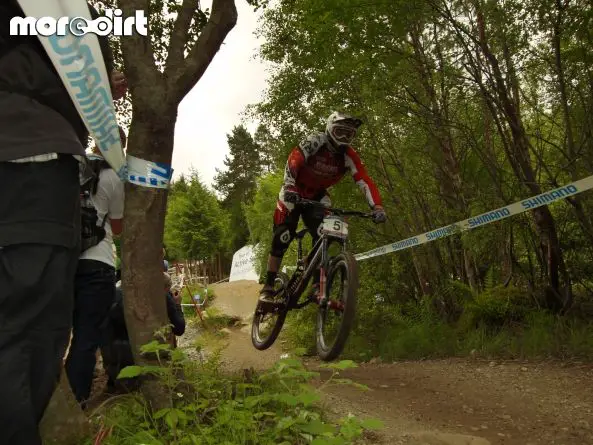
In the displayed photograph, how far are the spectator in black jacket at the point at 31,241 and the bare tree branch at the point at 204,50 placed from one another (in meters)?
1.09

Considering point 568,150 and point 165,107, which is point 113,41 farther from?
point 568,150

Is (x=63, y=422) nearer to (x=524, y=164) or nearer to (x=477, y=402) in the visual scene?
(x=477, y=402)

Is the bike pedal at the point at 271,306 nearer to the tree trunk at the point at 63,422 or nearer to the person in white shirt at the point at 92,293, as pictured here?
the person in white shirt at the point at 92,293

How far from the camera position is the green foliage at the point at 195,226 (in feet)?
114

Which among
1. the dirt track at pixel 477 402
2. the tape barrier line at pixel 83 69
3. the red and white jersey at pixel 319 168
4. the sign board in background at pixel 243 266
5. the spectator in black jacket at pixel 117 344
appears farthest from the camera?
the sign board in background at pixel 243 266

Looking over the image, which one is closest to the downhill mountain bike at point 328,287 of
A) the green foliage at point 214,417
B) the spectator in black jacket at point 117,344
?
the green foliage at point 214,417

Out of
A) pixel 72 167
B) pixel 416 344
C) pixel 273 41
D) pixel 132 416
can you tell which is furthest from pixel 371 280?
pixel 72 167

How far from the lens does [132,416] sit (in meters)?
2.49

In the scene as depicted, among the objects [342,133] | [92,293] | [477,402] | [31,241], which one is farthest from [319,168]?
[31,241]

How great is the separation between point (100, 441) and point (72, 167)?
1.40 meters

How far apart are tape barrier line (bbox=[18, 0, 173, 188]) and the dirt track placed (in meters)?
2.47

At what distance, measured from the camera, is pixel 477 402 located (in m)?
4.54

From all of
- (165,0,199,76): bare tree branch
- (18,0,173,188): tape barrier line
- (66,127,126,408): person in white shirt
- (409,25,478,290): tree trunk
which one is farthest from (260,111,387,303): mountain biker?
(18,0,173,188): tape barrier line

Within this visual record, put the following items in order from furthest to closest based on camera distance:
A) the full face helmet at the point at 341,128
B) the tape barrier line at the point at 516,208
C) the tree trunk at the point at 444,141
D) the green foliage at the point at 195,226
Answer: the green foliage at the point at 195,226 < the tree trunk at the point at 444,141 < the tape barrier line at the point at 516,208 < the full face helmet at the point at 341,128
